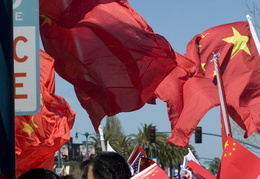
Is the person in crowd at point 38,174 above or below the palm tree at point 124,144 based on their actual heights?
above

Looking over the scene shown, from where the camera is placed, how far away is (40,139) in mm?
12484

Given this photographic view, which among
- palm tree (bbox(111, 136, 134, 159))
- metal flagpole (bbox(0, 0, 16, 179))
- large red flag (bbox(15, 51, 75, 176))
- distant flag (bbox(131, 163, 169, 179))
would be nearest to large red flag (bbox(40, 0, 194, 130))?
large red flag (bbox(15, 51, 75, 176))

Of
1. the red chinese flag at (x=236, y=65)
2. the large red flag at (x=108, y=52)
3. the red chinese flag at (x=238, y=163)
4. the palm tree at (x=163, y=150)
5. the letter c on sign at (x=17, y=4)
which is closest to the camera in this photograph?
the letter c on sign at (x=17, y=4)

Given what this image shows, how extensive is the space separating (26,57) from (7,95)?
0.24 meters

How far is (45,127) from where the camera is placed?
1268 cm

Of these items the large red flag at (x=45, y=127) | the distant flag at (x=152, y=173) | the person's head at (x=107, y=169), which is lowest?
the large red flag at (x=45, y=127)

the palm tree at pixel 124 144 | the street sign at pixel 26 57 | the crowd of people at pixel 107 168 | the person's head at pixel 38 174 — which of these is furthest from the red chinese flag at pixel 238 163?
the palm tree at pixel 124 144

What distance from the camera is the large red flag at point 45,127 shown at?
11328mm

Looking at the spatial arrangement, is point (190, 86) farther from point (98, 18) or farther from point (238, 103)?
point (98, 18)

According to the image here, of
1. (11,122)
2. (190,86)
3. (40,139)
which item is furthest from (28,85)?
(190,86)

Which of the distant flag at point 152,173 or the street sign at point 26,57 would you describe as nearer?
the street sign at point 26,57

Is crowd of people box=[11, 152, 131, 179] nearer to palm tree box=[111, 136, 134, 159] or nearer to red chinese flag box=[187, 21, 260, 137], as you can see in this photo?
red chinese flag box=[187, 21, 260, 137]

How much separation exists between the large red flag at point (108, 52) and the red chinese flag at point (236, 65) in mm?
3830

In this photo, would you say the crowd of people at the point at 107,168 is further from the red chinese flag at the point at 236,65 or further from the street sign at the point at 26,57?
the red chinese flag at the point at 236,65
